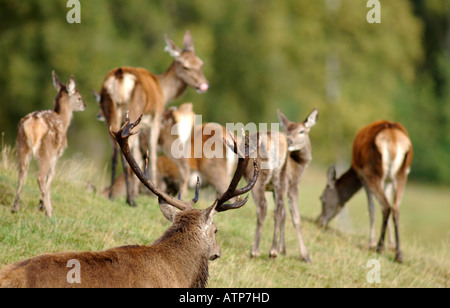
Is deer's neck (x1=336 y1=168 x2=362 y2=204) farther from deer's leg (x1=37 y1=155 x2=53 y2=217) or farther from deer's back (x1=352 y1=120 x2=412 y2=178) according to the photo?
deer's leg (x1=37 y1=155 x2=53 y2=217)

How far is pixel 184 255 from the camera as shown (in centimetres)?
414

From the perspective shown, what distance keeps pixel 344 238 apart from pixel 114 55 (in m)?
10.2

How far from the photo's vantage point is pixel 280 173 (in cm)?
770

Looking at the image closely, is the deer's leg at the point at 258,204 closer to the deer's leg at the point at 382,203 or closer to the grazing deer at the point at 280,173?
the grazing deer at the point at 280,173

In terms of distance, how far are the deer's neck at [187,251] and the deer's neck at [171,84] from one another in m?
5.76

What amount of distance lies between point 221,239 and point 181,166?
1745 millimetres

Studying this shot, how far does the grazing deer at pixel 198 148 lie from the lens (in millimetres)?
8750

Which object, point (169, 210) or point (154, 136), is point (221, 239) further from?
point (169, 210)

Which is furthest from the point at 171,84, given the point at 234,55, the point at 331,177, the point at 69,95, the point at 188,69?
the point at 234,55

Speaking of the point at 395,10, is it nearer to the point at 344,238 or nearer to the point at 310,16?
the point at 310,16

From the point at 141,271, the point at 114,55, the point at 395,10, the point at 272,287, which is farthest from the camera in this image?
the point at 395,10

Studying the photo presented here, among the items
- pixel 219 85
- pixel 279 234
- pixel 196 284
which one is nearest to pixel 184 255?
pixel 196 284

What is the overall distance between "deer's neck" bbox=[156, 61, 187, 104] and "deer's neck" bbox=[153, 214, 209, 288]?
18.9 ft

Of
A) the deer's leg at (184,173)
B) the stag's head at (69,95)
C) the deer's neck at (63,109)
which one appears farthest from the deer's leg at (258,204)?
the stag's head at (69,95)
